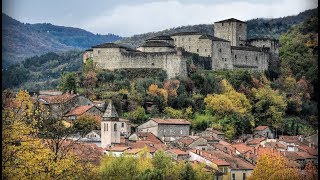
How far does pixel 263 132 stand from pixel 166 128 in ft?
25.9

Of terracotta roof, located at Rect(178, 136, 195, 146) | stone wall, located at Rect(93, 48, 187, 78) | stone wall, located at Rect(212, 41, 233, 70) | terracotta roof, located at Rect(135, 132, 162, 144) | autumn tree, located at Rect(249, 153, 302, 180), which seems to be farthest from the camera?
stone wall, located at Rect(212, 41, 233, 70)

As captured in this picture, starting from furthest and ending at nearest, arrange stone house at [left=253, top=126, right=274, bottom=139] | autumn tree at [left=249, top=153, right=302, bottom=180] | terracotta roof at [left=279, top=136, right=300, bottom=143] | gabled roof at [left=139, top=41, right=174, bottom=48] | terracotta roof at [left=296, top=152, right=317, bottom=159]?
gabled roof at [left=139, top=41, right=174, bottom=48]
stone house at [left=253, top=126, right=274, bottom=139]
terracotta roof at [left=279, top=136, right=300, bottom=143]
terracotta roof at [left=296, top=152, right=317, bottom=159]
autumn tree at [left=249, top=153, right=302, bottom=180]

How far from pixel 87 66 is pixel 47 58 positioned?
55701 mm

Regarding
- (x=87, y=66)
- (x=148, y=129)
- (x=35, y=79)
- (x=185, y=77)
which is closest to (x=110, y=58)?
(x=87, y=66)

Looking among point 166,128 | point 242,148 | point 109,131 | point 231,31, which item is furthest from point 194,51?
point 109,131

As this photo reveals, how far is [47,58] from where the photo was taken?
109 m

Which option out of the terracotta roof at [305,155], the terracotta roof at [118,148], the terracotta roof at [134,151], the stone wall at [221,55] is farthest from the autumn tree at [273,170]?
the stone wall at [221,55]

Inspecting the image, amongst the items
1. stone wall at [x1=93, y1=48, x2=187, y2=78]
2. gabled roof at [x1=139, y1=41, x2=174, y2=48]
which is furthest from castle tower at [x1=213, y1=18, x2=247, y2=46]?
Result: stone wall at [x1=93, y1=48, x2=187, y2=78]

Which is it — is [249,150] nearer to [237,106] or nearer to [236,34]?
[237,106]

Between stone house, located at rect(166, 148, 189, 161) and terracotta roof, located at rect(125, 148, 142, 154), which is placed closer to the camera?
terracotta roof, located at rect(125, 148, 142, 154)

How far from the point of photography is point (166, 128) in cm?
4622

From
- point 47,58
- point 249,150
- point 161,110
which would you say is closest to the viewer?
point 249,150

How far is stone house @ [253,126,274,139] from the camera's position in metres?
50.3

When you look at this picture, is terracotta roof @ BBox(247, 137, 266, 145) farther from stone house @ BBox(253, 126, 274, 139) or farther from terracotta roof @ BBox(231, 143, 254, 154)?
stone house @ BBox(253, 126, 274, 139)
